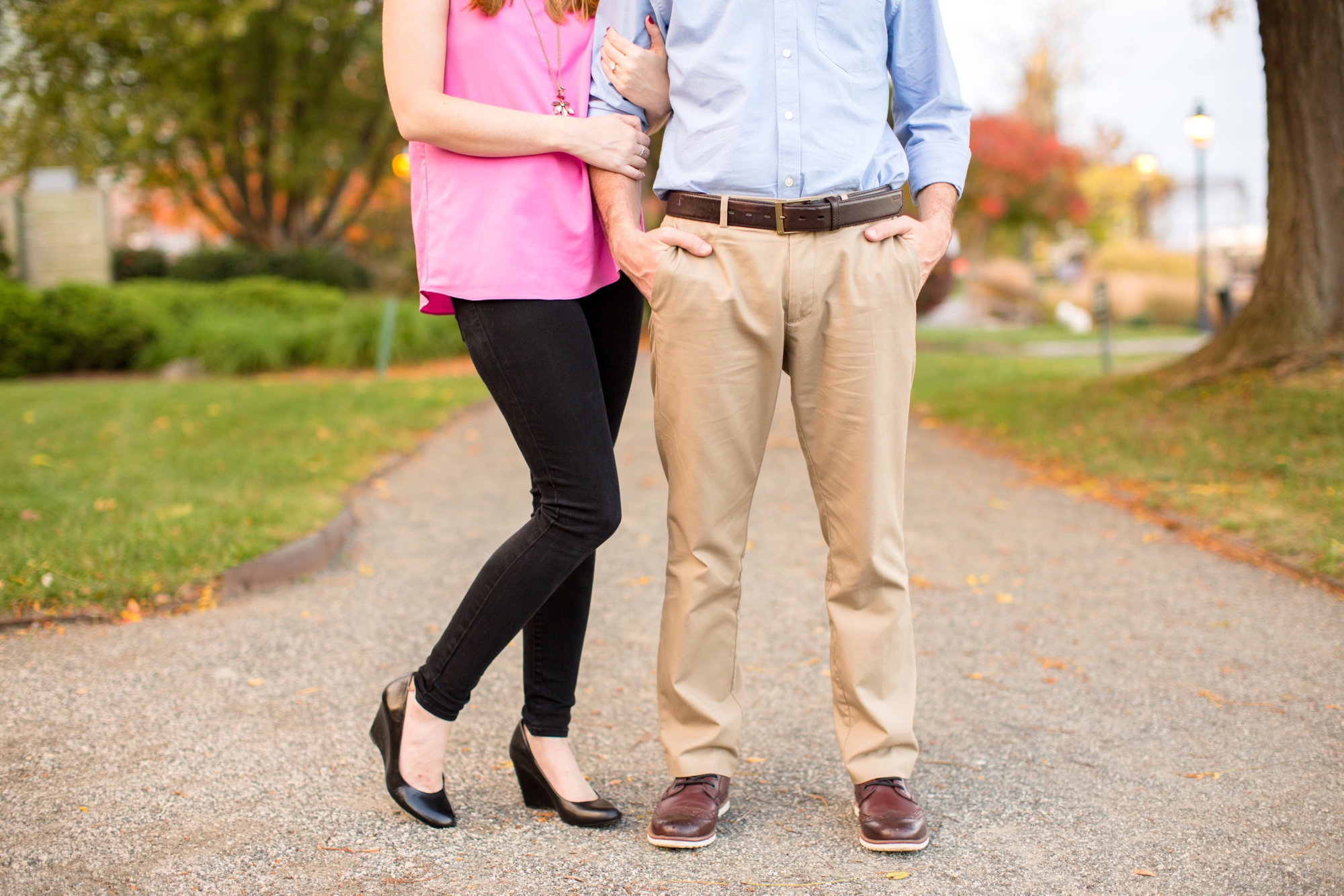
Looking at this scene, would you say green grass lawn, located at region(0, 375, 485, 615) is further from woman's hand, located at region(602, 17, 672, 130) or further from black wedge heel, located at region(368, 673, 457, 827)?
woman's hand, located at region(602, 17, 672, 130)

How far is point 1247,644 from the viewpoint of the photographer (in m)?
3.31

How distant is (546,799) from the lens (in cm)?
222

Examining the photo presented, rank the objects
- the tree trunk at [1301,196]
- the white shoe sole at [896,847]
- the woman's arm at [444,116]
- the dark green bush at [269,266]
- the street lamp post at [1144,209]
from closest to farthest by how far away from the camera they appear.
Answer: the woman's arm at [444,116] < the white shoe sole at [896,847] < the tree trunk at [1301,196] < the dark green bush at [269,266] < the street lamp post at [1144,209]

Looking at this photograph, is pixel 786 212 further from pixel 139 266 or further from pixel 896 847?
pixel 139 266

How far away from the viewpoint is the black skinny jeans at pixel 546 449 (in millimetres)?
1918

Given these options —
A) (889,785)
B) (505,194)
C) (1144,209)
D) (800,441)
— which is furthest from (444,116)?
(1144,209)

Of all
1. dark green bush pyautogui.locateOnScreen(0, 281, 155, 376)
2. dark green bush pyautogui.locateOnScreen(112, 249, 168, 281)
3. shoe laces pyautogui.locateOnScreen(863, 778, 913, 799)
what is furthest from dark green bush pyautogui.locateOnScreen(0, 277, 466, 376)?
shoe laces pyautogui.locateOnScreen(863, 778, 913, 799)

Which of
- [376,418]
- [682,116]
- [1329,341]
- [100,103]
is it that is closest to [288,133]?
[100,103]

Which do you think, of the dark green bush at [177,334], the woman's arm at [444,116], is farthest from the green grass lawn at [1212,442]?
the dark green bush at [177,334]

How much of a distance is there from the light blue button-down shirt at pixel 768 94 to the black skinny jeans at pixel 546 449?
0.33 meters

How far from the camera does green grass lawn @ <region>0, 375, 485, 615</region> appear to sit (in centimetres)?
376

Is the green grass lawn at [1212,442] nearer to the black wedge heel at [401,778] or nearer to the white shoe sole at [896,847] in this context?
the white shoe sole at [896,847]

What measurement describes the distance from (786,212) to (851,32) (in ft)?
1.26

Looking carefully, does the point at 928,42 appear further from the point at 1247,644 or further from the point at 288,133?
the point at 288,133
